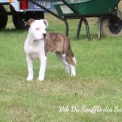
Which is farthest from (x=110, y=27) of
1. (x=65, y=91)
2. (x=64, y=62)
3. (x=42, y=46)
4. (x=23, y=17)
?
(x=65, y=91)

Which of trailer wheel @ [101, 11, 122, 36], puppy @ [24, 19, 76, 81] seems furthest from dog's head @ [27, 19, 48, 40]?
trailer wheel @ [101, 11, 122, 36]

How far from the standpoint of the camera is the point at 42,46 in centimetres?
786

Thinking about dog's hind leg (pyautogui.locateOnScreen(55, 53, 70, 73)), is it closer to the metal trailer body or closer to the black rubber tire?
the metal trailer body

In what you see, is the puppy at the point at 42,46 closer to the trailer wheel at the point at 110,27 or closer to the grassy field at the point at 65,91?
the grassy field at the point at 65,91

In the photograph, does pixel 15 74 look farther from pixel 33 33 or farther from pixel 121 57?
pixel 121 57

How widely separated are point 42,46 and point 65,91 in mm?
1121

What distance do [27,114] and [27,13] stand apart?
1118cm

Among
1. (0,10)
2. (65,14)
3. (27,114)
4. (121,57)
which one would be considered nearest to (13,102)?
(27,114)

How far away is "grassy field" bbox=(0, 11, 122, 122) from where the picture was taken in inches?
225

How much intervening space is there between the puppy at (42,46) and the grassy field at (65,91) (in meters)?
0.19

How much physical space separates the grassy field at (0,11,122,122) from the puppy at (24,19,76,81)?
0.19m

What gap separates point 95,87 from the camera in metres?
7.25

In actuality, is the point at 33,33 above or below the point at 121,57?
above

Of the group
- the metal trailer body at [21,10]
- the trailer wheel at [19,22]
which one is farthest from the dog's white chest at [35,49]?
the trailer wheel at [19,22]
